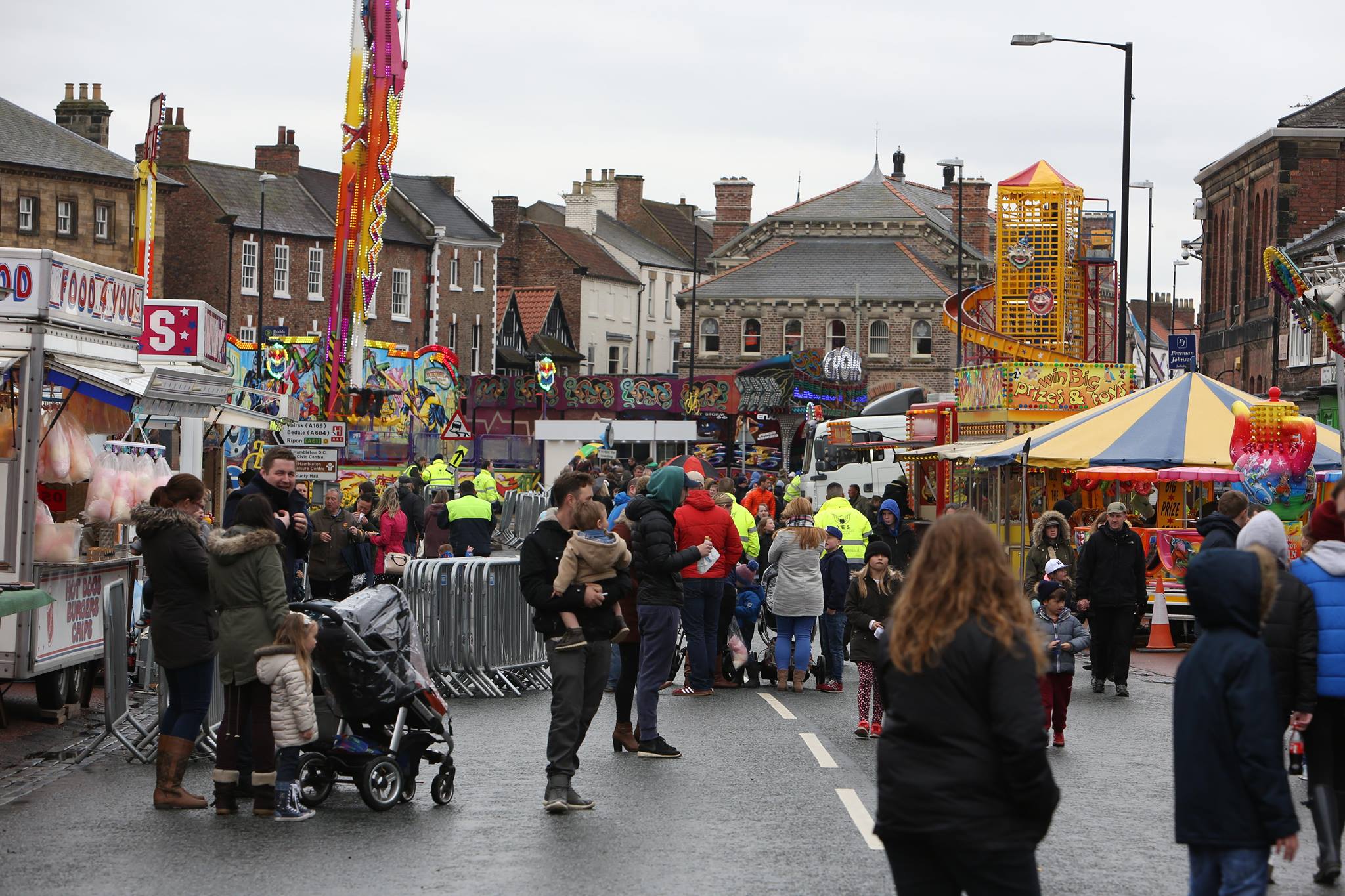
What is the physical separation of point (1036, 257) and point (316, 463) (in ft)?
53.8

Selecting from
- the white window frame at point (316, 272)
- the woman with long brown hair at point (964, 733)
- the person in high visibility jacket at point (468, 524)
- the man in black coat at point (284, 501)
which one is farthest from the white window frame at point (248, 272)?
the woman with long brown hair at point (964, 733)

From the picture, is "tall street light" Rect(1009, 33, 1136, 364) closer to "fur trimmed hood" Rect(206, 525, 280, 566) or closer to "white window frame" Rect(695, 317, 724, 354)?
"fur trimmed hood" Rect(206, 525, 280, 566)

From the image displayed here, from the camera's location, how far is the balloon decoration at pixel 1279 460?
60.5 feet

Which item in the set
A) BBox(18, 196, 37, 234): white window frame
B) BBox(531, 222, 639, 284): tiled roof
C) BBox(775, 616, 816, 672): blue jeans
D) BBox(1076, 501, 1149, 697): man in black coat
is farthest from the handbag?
BBox(531, 222, 639, 284): tiled roof

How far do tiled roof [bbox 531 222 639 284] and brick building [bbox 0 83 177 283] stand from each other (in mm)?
29501

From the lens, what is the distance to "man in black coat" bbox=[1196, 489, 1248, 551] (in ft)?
33.3

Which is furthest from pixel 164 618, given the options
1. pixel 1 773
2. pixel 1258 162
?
pixel 1258 162

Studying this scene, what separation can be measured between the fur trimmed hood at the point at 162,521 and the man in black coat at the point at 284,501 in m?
0.92

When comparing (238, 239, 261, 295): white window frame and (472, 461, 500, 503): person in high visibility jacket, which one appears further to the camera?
(238, 239, 261, 295): white window frame

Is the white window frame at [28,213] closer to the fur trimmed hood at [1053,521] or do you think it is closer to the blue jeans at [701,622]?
the fur trimmed hood at [1053,521]

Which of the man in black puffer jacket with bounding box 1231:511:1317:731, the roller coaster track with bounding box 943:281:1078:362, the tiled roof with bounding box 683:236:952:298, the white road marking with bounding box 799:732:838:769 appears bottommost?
the white road marking with bounding box 799:732:838:769

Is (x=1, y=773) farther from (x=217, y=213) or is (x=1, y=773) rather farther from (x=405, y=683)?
(x=217, y=213)

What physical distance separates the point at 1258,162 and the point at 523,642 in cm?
4737

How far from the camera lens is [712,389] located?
66188 millimetres
